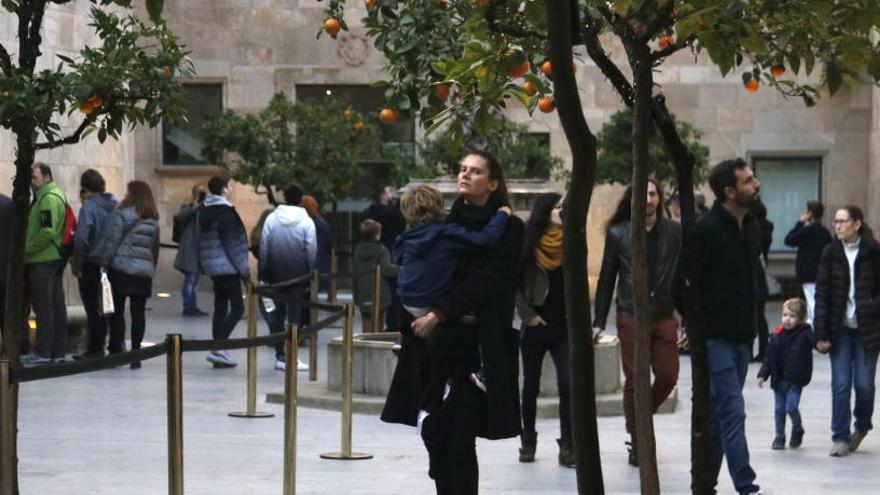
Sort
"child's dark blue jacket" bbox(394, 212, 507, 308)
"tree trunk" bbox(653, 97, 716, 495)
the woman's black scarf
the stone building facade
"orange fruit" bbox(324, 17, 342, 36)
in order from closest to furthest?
1. "tree trunk" bbox(653, 97, 716, 495)
2. "child's dark blue jacket" bbox(394, 212, 507, 308)
3. the woman's black scarf
4. "orange fruit" bbox(324, 17, 342, 36)
5. the stone building facade

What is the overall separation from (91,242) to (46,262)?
1.66 ft

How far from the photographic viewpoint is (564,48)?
4.92 m

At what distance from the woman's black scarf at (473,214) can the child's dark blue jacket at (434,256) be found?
0.10m

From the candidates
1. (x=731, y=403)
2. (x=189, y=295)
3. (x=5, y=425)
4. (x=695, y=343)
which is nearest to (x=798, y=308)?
(x=731, y=403)

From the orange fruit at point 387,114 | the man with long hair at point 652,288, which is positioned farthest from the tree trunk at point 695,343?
the man with long hair at point 652,288

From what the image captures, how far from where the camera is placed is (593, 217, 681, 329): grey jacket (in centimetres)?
1059

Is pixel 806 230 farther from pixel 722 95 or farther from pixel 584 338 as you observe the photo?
pixel 584 338

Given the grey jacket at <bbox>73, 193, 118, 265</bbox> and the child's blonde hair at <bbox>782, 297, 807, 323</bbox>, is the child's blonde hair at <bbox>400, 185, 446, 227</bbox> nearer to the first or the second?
the child's blonde hair at <bbox>782, 297, 807, 323</bbox>

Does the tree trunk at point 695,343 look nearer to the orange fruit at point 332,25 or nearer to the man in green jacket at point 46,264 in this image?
the orange fruit at point 332,25

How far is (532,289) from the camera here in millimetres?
11008

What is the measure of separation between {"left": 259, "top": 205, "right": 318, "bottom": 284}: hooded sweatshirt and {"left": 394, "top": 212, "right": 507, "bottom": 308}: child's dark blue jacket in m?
9.43

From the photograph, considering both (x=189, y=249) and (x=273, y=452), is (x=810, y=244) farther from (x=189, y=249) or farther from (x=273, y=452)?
(x=273, y=452)

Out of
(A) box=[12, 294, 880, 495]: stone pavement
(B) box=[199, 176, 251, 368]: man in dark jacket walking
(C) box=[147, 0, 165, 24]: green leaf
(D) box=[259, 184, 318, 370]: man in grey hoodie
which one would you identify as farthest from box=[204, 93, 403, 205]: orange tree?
(C) box=[147, 0, 165, 24]: green leaf

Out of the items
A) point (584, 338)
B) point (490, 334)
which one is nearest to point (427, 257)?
point (490, 334)
